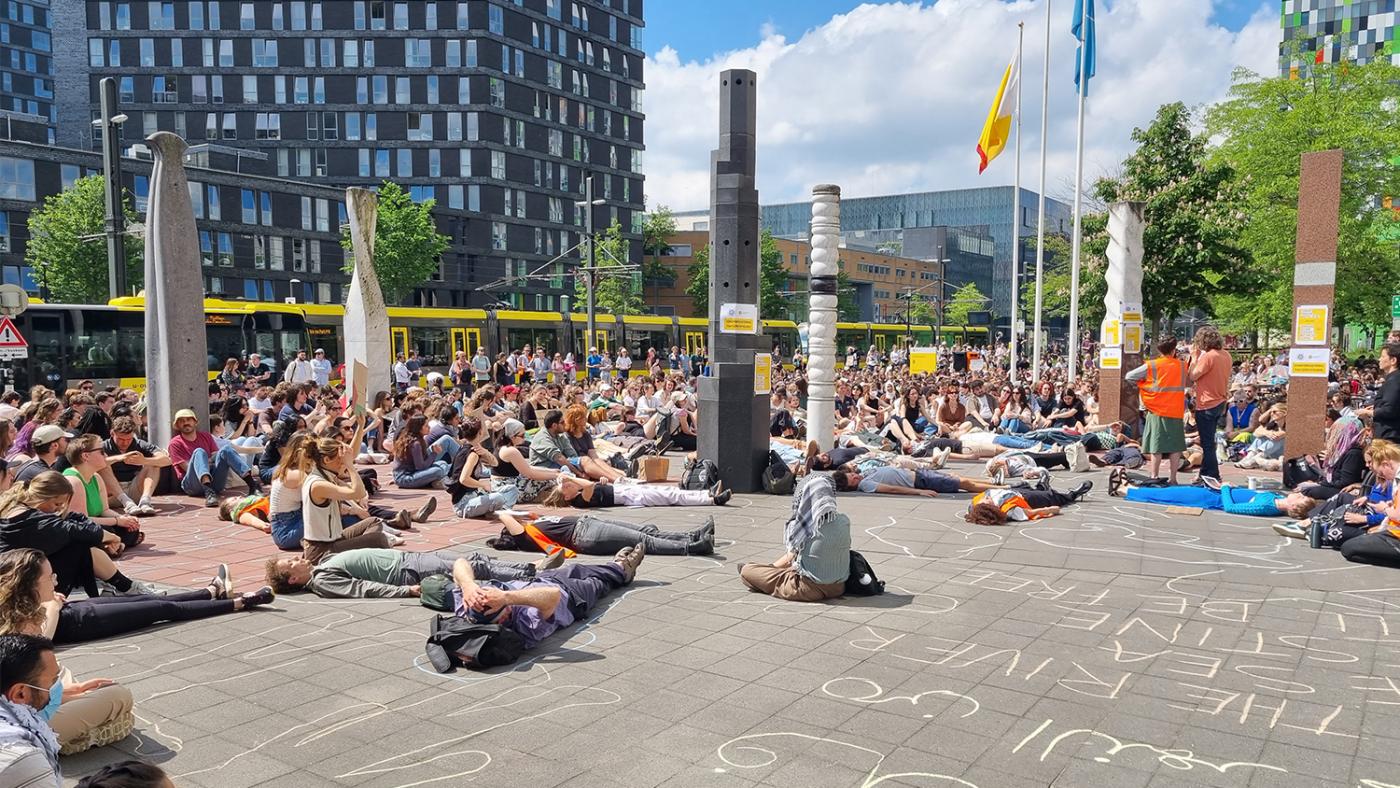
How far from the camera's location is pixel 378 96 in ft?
244

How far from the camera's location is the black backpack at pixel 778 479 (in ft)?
41.3

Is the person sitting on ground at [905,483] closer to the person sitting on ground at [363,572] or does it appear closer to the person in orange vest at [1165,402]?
the person in orange vest at [1165,402]

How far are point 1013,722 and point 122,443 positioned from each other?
10.4m

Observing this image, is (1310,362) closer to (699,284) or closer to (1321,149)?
(1321,149)

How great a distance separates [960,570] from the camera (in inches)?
320

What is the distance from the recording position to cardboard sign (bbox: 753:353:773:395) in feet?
42.0

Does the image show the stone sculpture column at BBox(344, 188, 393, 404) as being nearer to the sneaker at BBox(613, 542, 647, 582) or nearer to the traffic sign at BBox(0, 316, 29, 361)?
the traffic sign at BBox(0, 316, 29, 361)

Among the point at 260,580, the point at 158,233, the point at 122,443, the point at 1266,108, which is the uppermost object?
the point at 1266,108

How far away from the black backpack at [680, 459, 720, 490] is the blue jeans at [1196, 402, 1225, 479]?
246 inches

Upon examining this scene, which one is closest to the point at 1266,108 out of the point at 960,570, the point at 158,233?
the point at 960,570

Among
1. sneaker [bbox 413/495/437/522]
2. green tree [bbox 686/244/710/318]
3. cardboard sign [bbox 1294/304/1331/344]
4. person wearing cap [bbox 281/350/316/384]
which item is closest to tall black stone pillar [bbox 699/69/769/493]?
sneaker [bbox 413/495/437/522]

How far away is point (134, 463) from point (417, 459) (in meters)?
3.27

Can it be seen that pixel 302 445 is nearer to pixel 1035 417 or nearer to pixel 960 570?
pixel 960 570

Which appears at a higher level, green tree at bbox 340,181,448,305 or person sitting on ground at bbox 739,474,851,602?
green tree at bbox 340,181,448,305
